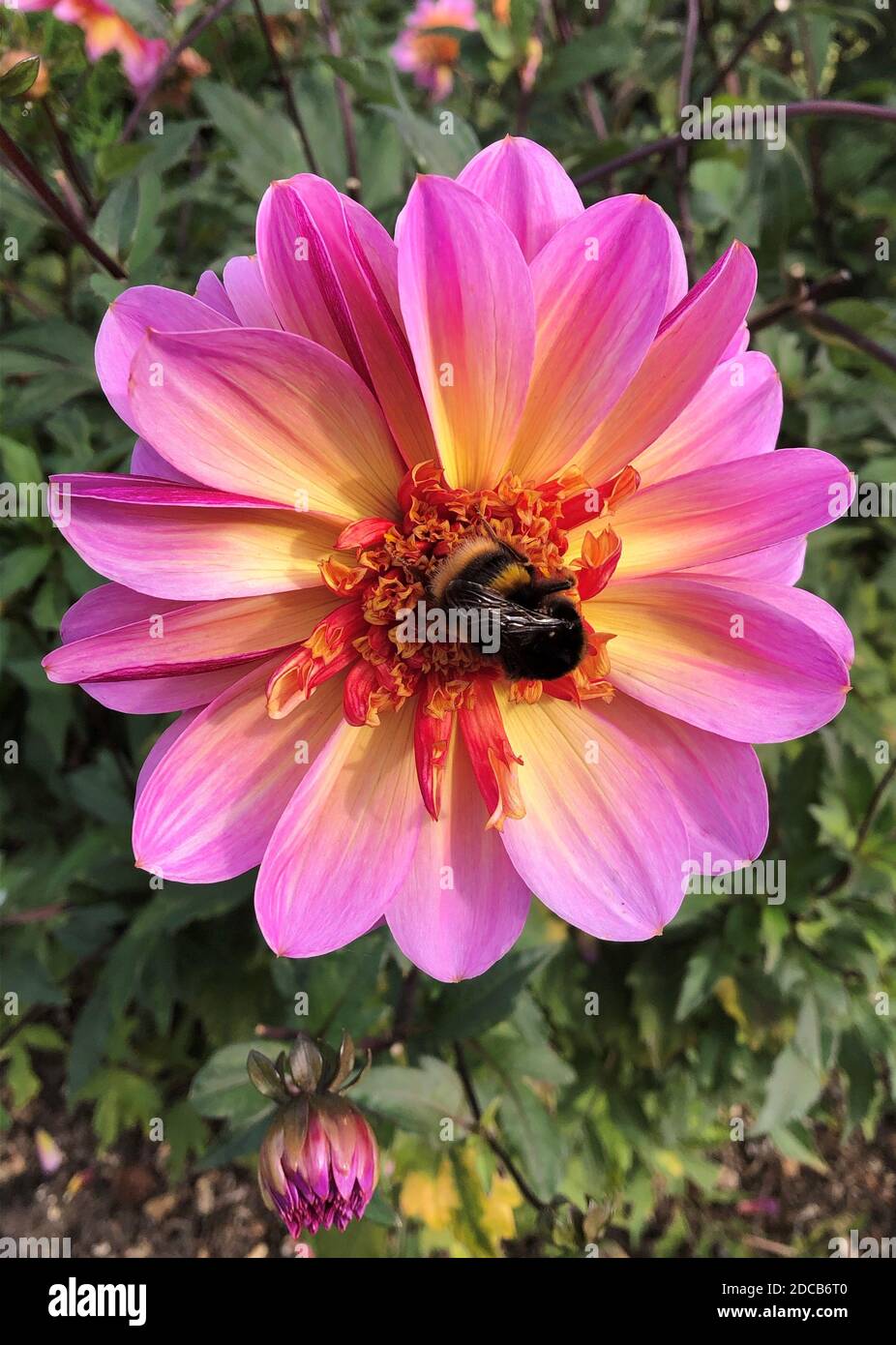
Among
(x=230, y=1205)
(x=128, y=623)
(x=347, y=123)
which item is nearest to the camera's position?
(x=128, y=623)

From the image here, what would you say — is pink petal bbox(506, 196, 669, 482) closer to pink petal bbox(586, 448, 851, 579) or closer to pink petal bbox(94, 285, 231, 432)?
pink petal bbox(586, 448, 851, 579)

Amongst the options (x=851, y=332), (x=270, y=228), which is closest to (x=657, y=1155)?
(x=851, y=332)

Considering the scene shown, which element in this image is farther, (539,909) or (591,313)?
(539,909)

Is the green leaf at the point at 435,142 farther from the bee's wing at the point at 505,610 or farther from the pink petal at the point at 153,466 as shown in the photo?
the bee's wing at the point at 505,610

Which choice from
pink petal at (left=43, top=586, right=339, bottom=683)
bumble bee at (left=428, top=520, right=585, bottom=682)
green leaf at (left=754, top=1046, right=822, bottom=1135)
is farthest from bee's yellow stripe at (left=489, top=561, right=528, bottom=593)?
green leaf at (left=754, top=1046, right=822, bottom=1135)

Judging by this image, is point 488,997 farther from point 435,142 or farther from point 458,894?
point 435,142

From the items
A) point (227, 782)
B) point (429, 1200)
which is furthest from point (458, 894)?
point (429, 1200)

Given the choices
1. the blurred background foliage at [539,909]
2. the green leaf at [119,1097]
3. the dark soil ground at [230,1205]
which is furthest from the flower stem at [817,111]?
the dark soil ground at [230,1205]
